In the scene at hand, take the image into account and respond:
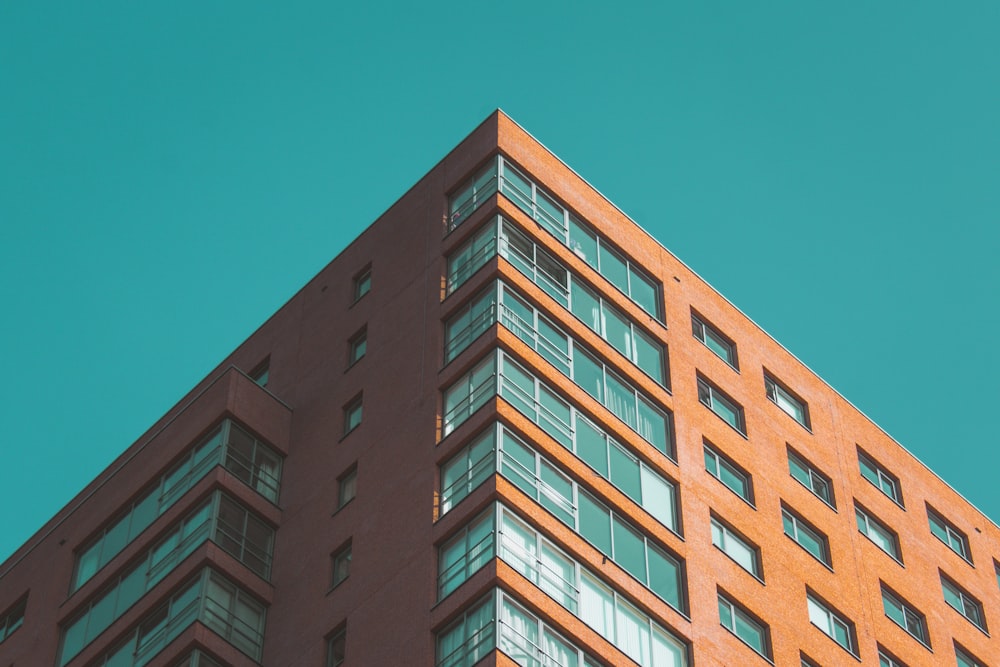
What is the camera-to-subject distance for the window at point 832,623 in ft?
171

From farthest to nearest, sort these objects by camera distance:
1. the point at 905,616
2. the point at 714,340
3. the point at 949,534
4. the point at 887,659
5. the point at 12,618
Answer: the point at 949,534
the point at 12,618
the point at 714,340
the point at 905,616
the point at 887,659

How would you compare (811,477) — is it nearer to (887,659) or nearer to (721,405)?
(721,405)

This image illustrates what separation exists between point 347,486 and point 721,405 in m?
11.9

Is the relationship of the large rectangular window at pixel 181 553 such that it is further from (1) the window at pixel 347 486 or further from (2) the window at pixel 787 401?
(2) the window at pixel 787 401

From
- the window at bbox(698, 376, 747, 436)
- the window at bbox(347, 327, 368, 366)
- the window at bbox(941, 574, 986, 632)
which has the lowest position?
the window at bbox(941, 574, 986, 632)

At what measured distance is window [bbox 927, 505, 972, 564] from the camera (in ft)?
205

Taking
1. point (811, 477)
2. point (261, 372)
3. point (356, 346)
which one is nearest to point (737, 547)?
point (811, 477)

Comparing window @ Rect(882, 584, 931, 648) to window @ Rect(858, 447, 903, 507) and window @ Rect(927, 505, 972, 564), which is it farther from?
window @ Rect(927, 505, 972, 564)

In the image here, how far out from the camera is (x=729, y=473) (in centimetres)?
5369

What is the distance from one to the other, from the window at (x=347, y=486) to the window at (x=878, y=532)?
16579 mm

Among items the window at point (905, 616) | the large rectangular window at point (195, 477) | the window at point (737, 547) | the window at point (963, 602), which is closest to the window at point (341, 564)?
the large rectangular window at point (195, 477)

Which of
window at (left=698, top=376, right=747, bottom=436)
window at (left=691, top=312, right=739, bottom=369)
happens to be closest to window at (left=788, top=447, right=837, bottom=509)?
window at (left=698, top=376, right=747, bottom=436)

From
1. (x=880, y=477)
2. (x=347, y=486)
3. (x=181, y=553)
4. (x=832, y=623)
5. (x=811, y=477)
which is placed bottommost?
(x=832, y=623)

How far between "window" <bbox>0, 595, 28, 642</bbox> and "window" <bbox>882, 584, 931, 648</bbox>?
25.7 m
